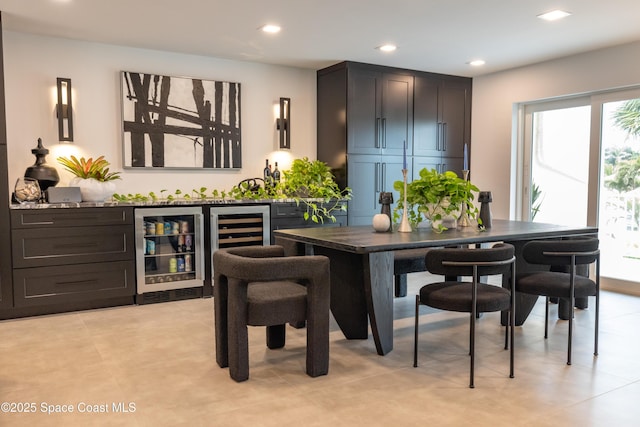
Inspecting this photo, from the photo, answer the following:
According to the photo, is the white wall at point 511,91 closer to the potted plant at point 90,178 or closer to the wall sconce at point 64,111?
the potted plant at point 90,178

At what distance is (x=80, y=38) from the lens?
4.69 metres

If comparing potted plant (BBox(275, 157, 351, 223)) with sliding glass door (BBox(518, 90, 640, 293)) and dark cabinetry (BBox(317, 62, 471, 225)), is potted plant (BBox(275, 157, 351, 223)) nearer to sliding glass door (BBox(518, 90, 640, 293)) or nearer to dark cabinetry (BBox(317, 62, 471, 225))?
dark cabinetry (BBox(317, 62, 471, 225))

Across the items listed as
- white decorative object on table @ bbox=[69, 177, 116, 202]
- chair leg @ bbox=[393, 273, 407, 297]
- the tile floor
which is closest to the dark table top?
the tile floor

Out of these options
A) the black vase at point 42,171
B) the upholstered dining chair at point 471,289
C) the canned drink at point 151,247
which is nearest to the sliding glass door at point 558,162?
the upholstered dining chair at point 471,289

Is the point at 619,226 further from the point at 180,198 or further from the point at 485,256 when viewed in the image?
the point at 180,198

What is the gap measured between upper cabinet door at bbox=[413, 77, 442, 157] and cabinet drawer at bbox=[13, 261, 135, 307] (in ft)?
11.6

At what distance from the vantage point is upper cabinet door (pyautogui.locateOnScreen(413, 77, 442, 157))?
242 inches

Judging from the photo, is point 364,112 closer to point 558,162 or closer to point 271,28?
point 271,28

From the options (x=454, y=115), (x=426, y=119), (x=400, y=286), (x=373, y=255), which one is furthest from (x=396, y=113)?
(x=373, y=255)

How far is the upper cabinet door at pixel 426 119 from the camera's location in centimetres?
614

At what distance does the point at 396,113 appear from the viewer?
19.6 ft

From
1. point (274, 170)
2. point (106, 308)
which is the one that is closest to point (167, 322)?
point (106, 308)

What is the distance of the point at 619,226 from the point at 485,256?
3294mm

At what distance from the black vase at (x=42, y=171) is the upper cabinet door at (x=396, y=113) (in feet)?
11.0
